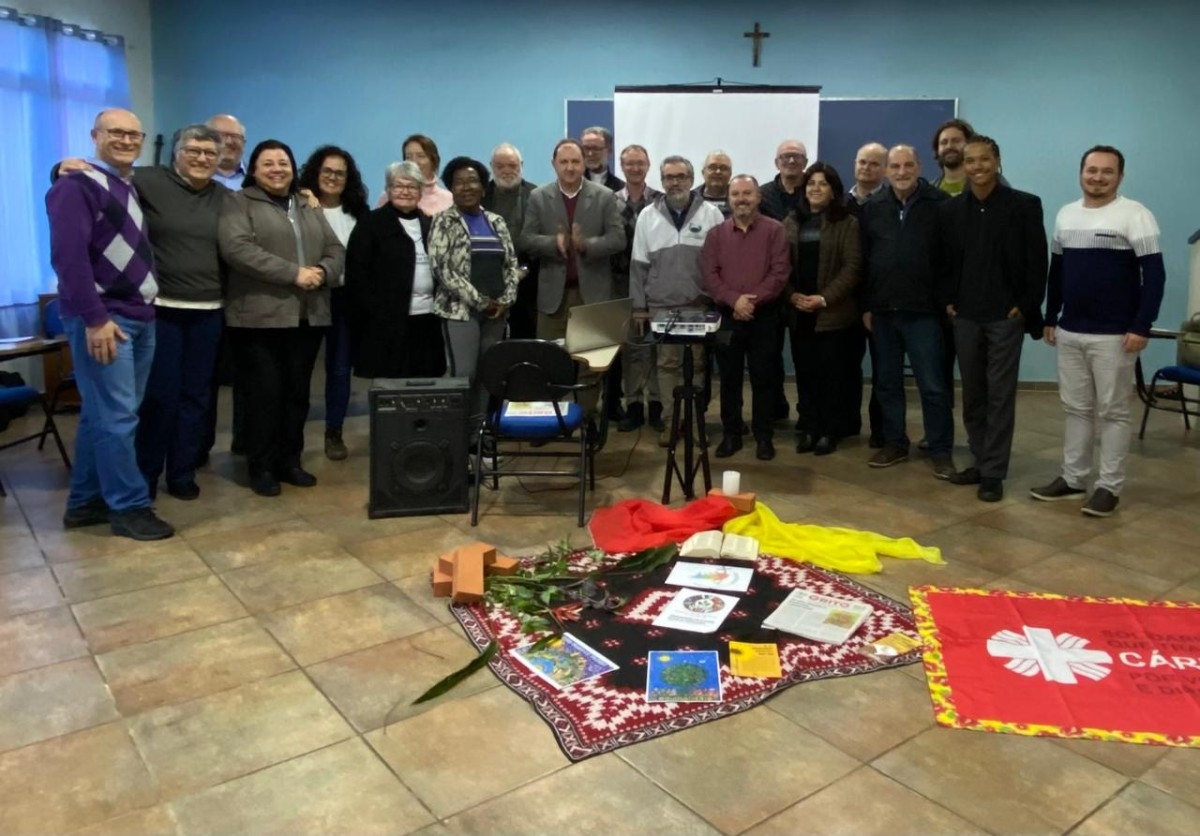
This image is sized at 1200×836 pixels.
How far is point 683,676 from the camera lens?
2.71 meters

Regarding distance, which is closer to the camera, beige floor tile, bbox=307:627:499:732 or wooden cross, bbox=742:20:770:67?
beige floor tile, bbox=307:627:499:732

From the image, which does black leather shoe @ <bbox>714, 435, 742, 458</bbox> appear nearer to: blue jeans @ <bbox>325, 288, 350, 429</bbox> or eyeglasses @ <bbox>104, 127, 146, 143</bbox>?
blue jeans @ <bbox>325, 288, 350, 429</bbox>

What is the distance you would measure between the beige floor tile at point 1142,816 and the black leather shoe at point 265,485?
3.48 metres

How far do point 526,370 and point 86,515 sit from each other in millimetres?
1896

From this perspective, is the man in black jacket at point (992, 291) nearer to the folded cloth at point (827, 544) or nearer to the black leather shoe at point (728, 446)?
the folded cloth at point (827, 544)

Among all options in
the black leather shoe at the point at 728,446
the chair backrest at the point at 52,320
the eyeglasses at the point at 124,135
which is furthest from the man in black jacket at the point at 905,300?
the chair backrest at the point at 52,320

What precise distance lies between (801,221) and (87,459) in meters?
3.59

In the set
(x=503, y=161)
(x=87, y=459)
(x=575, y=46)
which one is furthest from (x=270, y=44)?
(x=87, y=459)

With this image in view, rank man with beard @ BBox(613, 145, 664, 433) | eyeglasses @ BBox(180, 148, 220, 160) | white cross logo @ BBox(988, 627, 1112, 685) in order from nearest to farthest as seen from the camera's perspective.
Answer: white cross logo @ BBox(988, 627, 1112, 685)
eyeglasses @ BBox(180, 148, 220, 160)
man with beard @ BBox(613, 145, 664, 433)

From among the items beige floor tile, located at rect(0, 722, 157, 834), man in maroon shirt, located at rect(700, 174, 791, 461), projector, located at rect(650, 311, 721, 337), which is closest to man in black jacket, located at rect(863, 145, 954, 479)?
man in maroon shirt, located at rect(700, 174, 791, 461)

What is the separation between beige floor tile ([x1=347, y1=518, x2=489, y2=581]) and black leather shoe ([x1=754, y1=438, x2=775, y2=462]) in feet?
6.05

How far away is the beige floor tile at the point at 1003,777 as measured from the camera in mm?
2135

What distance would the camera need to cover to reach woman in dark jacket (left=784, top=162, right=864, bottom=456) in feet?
16.3

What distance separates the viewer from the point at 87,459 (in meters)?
3.89
